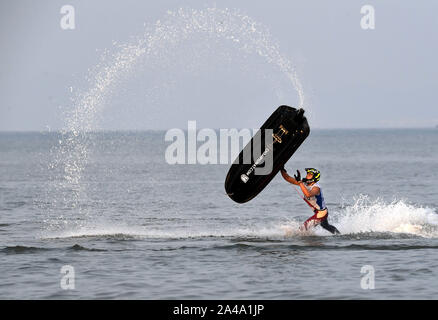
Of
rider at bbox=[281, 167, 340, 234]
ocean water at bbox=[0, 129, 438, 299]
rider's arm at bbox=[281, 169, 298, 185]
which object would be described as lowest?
ocean water at bbox=[0, 129, 438, 299]

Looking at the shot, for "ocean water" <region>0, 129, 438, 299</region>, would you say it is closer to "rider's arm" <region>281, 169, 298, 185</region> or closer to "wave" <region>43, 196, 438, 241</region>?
"wave" <region>43, 196, 438, 241</region>

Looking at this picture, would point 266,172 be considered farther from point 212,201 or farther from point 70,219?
point 212,201

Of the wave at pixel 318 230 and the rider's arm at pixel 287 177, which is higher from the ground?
the rider's arm at pixel 287 177

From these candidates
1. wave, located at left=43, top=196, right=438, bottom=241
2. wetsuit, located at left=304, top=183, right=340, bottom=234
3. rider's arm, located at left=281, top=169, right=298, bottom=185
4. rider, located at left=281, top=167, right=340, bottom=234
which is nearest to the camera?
rider's arm, located at left=281, top=169, right=298, bottom=185

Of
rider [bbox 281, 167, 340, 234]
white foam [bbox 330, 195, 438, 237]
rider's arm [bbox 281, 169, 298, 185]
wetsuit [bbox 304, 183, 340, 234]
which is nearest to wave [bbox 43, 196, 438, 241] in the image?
white foam [bbox 330, 195, 438, 237]

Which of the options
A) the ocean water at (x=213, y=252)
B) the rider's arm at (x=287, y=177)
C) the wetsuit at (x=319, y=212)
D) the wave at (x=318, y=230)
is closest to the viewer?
the ocean water at (x=213, y=252)

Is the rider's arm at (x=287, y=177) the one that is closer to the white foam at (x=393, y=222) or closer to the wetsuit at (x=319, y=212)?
the wetsuit at (x=319, y=212)

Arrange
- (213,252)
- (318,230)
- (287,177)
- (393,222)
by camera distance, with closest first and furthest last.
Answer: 1. (213,252)
2. (287,177)
3. (318,230)
4. (393,222)

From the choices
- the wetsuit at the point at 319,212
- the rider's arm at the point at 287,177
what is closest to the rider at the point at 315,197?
the wetsuit at the point at 319,212

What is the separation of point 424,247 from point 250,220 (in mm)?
9260

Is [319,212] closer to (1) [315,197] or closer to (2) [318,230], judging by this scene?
(1) [315,197]

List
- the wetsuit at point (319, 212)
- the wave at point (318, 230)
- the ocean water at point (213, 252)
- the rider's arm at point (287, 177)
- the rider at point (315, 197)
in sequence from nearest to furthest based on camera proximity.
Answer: the ocean water at point (213, 252)
the rider's arm at point (287, 177)
the rider at point (315, 197)
the wetsuit at point (319, 212)
the wave at point (318, 230)

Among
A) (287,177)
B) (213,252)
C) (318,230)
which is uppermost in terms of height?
(287,177)

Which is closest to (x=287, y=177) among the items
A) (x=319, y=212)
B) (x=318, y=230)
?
(x=319, y=212)
